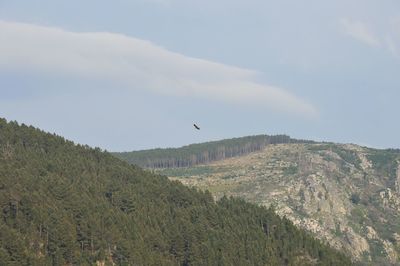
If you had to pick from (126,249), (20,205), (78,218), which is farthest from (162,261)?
(20,205)

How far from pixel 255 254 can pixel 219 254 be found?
33.0 feet

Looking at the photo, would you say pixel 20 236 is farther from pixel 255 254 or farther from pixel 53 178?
pixel 255 254

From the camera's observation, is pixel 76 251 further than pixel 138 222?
No

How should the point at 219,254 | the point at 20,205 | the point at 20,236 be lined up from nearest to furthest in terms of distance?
the point at 20,236, the point at 20,205, the point at 219,254

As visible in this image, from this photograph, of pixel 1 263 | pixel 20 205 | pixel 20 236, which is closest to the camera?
pixel 1 263

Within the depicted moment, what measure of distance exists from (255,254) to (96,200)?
41939mm

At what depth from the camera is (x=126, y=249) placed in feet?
577

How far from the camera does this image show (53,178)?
654ft

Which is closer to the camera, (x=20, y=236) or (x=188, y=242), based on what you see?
(x=20, y=236)

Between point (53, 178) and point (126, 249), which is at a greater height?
point (53, 178)

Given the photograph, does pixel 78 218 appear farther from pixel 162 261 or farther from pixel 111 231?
pixel 162 261

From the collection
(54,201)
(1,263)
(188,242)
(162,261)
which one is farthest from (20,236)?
(188,242)

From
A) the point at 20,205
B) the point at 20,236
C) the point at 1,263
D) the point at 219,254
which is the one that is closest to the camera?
the point at 1,263

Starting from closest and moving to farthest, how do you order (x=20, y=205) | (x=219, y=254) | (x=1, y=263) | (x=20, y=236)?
(x=1, y=263) < (x=20, y=236) < (x=20, y=205) < (x=219, y=254)
